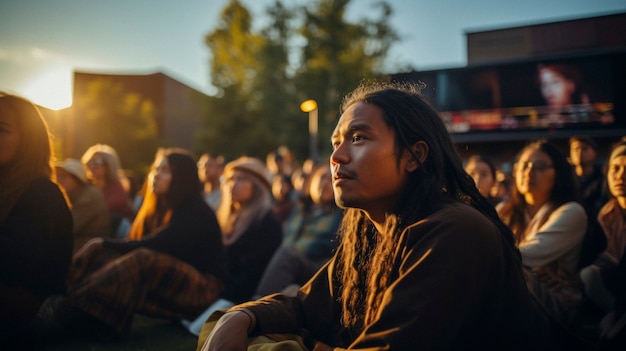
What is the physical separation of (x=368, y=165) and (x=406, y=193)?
0.59 feet

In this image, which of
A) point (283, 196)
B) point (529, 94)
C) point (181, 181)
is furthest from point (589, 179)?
point (529, 94)

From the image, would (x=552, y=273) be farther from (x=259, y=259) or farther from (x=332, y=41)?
(x=332, y=41)

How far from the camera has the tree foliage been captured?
27.8m

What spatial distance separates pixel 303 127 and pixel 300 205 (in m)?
23.2

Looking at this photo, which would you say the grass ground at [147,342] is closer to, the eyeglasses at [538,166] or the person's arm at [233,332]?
the person's arm at [233,332]

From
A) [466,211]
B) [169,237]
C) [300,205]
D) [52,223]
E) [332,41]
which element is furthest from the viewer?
[332,41]

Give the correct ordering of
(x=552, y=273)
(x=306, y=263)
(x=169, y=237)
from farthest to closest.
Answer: (x=306, y=263), (x=169, y=237), (x=552, y=273)

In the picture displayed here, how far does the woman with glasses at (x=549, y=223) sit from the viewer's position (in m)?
3.20

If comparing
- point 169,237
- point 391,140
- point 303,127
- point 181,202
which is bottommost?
point 169,237

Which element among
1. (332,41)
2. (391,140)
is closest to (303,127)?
(332,41)

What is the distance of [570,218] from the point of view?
11.0ft

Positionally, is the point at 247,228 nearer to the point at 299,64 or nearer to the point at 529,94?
the point at 529,94

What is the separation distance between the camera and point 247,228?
4.97 meters

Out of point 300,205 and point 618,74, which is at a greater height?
point 618,74
